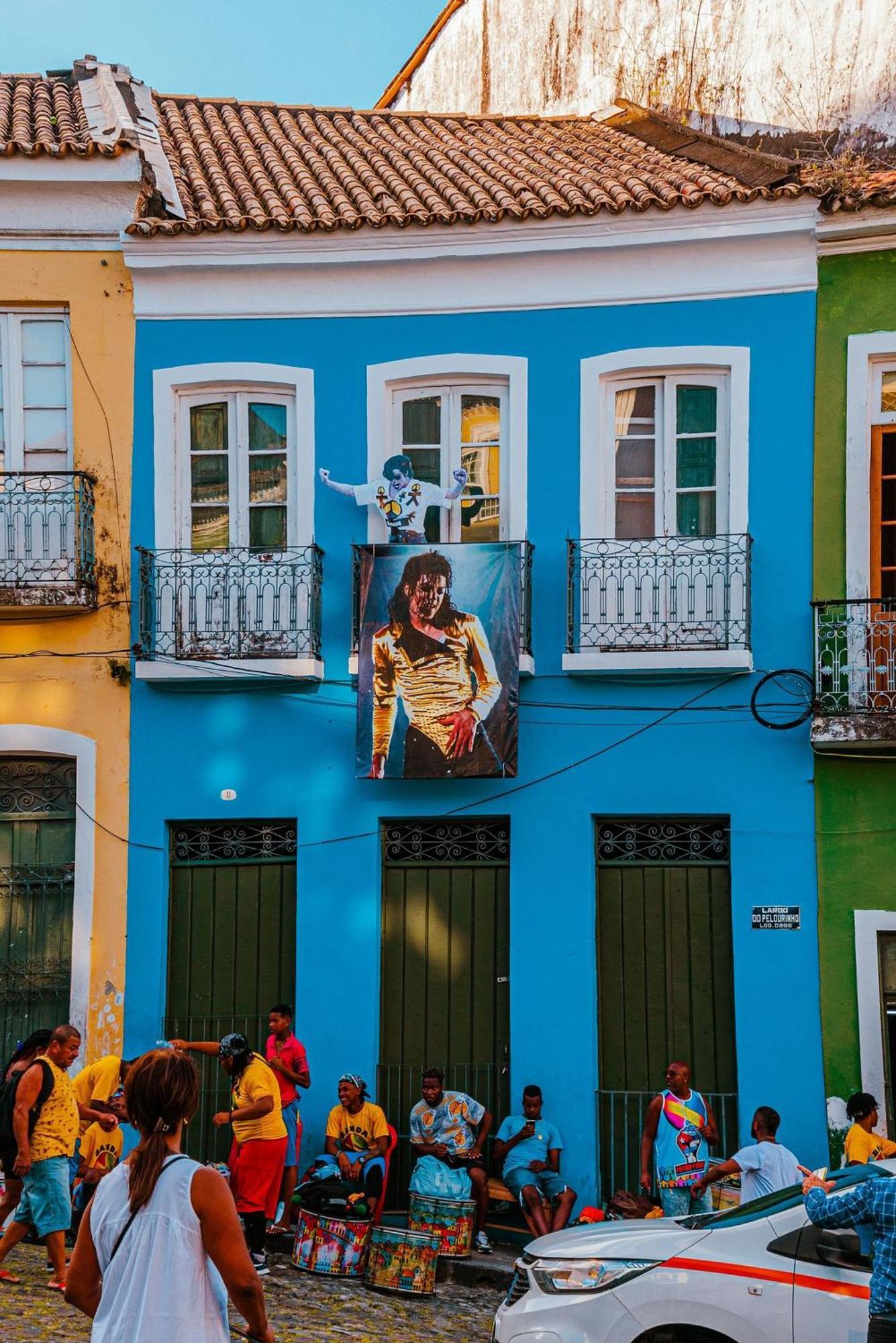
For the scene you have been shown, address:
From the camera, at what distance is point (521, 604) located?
14.1 meters

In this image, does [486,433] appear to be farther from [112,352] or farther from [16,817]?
[16,817]

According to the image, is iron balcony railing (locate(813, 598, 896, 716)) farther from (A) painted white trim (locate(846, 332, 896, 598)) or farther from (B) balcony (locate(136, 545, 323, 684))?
(B) balcony (locate(136, 545, 323, 684))

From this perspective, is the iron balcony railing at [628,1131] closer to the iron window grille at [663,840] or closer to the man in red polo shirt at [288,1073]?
the iron window grille at [663,840]

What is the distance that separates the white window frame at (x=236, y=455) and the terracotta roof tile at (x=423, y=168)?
4.48ft

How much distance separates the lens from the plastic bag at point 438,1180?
41.5ft

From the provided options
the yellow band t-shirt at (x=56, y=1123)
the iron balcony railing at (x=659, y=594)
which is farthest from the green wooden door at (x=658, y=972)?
the yellow band t-shirt at (x=56, y=1123)

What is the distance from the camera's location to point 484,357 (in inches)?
573

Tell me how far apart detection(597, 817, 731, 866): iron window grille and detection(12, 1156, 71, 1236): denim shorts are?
534 cm

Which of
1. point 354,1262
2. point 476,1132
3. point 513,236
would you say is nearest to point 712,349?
point 513,236

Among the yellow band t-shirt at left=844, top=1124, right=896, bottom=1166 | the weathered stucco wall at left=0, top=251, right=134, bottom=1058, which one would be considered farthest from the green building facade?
the weathered stucco wall at left=0, top=251, right=134, bottom=1058

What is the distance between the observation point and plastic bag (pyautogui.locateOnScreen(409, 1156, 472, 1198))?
1264 centimetres

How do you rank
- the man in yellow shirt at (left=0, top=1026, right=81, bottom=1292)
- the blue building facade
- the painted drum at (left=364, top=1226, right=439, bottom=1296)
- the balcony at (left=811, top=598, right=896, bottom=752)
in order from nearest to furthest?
the man in yellow shirt at (left=0, top=1026, right=81, bottom=1292), the painted drum at (left=364, top=1226, right=439, bottom=1296), the balcony at (left=811, top=598, right=896, bottom=752), the blue building facade

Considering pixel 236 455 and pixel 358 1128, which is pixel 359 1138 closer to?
pixel 358 1128

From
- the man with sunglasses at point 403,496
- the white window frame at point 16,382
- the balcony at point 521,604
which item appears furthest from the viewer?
the white window frame at point 16,382
